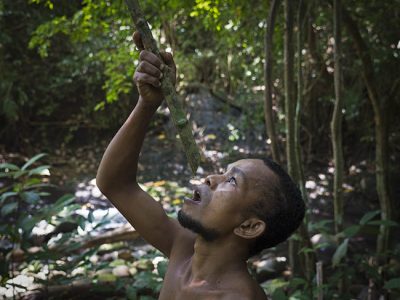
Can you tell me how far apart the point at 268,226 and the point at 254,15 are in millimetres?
2938

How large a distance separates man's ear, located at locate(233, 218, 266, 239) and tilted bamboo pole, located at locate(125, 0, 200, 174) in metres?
0.25

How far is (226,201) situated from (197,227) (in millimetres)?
120

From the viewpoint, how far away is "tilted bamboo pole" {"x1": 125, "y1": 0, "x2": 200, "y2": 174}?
1.58 m

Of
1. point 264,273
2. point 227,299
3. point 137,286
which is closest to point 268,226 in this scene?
point 227,299

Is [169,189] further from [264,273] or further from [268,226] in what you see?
[268,226]

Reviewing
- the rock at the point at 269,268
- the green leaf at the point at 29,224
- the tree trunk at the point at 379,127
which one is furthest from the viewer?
the rock at the point at 269,268

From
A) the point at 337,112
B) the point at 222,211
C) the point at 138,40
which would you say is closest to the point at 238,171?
the point at 222,211

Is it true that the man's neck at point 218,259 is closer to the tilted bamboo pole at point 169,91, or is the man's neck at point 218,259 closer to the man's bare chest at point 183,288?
the man's bare chest at point 183,288

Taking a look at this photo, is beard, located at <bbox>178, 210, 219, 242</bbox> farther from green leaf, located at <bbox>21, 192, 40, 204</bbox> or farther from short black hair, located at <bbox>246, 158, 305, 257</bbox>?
green leaf, located at <bbox>21, 192, 40, 204</bbox>

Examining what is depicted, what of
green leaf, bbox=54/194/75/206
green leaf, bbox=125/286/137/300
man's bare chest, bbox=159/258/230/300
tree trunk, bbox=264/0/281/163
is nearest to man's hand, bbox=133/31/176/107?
man's bare chest, bbox=159/258/230/300

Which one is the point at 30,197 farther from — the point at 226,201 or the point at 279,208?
the point at 279,208

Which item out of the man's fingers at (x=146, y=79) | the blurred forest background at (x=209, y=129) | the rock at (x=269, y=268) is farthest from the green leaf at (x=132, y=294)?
the rock at (x=269, y=268)

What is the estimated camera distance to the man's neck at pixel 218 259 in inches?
67.7

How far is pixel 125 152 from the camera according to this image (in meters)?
1.80
